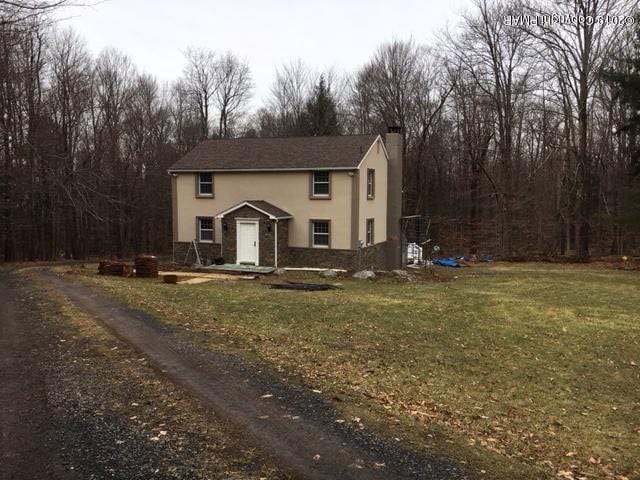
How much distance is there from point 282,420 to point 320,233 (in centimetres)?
1782

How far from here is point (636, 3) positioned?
2814 cm

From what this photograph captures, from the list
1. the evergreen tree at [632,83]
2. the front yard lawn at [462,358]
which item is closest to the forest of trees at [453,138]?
the evergreen tree at [632,83]

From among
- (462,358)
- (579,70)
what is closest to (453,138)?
(579,70)

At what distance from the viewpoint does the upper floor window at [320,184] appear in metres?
23.2

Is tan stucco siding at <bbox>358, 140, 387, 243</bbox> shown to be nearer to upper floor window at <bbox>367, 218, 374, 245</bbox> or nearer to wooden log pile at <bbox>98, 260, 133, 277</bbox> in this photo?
upper floor window at <bbox>367, 218, 374, 245</bbox>

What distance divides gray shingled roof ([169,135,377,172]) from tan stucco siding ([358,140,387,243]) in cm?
77

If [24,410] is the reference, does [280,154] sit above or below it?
above

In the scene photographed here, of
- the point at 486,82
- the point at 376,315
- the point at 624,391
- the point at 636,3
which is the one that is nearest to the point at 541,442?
the point at 624,391

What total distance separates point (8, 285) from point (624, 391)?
53.1 feet

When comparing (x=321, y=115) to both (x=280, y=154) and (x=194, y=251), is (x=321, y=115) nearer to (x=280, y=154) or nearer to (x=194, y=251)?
(x=280, y=154)

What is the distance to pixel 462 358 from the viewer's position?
31.4ft

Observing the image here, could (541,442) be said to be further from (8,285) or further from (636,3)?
(636,3)

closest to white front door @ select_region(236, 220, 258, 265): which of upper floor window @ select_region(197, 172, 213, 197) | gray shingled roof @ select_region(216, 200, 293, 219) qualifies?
gray shingled roof @ select_region(216, 200, 293, 219)

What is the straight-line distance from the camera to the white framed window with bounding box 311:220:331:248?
2341cm
